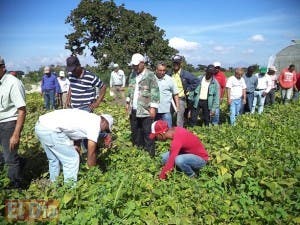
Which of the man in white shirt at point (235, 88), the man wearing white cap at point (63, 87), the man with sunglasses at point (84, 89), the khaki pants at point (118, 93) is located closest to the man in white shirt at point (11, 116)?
the man with sunglasses at point (84, 89)

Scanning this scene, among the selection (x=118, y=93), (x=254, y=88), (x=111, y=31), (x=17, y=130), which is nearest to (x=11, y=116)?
(x=17, y=130)

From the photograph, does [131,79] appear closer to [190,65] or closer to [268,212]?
[268,212]

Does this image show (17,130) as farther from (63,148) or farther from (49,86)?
(49,86)

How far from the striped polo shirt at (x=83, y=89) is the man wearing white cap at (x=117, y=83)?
29.9 feet

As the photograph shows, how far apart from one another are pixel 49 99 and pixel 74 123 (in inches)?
400

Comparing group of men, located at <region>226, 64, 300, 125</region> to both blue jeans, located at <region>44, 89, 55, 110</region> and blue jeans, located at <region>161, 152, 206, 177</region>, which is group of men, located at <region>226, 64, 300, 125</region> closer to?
blue jeans, located at <region>161, 152, 206, 177</region>

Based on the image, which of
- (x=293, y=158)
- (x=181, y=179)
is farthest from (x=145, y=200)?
(x=293, y=158)

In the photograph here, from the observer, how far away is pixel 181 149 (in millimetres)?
5352

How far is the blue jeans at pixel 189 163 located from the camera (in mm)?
5203

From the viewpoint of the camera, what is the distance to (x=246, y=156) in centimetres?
539

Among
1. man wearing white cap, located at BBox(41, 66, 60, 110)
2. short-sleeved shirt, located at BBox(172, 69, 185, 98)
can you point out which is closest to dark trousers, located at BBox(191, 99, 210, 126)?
short-sleeved shirt, located at BBox(172, 69, 185, 98)

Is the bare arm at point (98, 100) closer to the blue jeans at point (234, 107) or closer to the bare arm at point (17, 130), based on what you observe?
the bare arm at point (17, 130)

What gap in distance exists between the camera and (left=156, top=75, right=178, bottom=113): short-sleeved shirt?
700cm

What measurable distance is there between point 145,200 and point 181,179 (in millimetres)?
992
